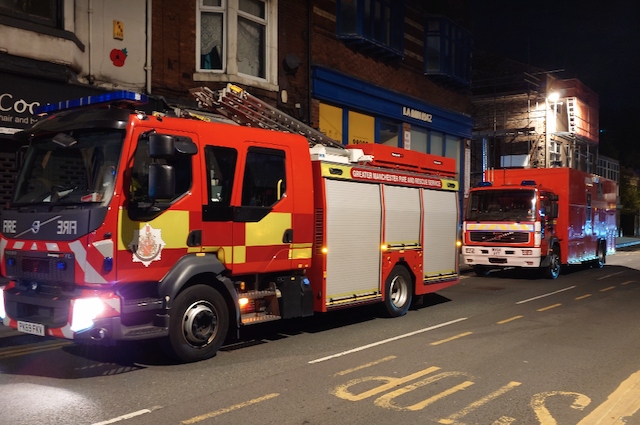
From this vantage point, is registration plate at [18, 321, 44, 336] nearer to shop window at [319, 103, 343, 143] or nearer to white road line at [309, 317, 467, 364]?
white road line at [309, 317, 467, 364]

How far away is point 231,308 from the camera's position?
7.68 meters

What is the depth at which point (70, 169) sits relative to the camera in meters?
6.89

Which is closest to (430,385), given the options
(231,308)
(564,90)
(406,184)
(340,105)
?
(231,308)

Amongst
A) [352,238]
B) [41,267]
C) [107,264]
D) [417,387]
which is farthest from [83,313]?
[352,238]

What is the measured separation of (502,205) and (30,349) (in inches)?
499

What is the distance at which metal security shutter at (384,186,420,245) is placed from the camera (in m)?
10.3

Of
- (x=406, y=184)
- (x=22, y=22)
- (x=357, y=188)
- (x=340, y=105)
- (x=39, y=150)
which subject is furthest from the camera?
(x=340, y=105)

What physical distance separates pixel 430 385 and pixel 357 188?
3955mm

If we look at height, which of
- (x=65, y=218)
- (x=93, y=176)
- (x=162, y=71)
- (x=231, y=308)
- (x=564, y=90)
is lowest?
(x=231, y=308)

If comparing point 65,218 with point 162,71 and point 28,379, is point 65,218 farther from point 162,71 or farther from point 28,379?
point 162,71

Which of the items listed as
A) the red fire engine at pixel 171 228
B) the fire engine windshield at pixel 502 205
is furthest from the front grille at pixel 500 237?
the red fire engine at pixel 171 228

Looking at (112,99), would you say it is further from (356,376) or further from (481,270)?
(481,270)

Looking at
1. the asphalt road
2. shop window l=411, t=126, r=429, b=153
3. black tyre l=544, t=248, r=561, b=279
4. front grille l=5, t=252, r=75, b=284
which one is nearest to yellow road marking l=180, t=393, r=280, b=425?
the asphalt road

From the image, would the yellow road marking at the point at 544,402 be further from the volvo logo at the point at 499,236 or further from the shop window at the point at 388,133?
the shop window at the point at 388,133
